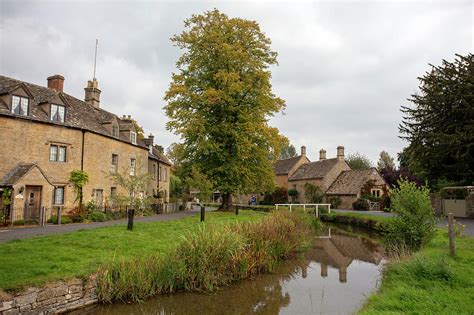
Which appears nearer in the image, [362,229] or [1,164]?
[1,164]

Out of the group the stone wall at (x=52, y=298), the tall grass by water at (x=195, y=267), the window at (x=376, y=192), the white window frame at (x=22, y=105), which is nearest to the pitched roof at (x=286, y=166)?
the window at (x=376, y=192)

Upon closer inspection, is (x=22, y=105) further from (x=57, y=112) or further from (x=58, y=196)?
(x=58, y=196)

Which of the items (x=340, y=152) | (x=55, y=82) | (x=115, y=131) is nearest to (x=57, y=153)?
(x=115, y=131)

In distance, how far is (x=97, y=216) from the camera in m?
25.2

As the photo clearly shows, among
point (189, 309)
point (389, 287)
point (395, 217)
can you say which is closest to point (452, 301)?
point (389, 287)

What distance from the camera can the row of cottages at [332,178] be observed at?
156 feet

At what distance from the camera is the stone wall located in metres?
7.81

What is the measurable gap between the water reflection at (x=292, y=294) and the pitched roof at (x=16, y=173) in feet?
53.0

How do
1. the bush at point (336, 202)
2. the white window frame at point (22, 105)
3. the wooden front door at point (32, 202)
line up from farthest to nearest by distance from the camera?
the bush at point (336, 202) → the white window frame at point (22, 105) → the wooden front door at point (32, 202)

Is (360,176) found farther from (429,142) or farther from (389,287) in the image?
(389,287)

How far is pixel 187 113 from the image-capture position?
1095 inches

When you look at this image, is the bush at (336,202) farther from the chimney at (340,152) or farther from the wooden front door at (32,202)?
the wooden front door at (32,202)

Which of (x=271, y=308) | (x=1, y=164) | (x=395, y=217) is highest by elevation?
(x=1, y=164)

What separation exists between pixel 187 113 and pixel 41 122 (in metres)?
10.4
